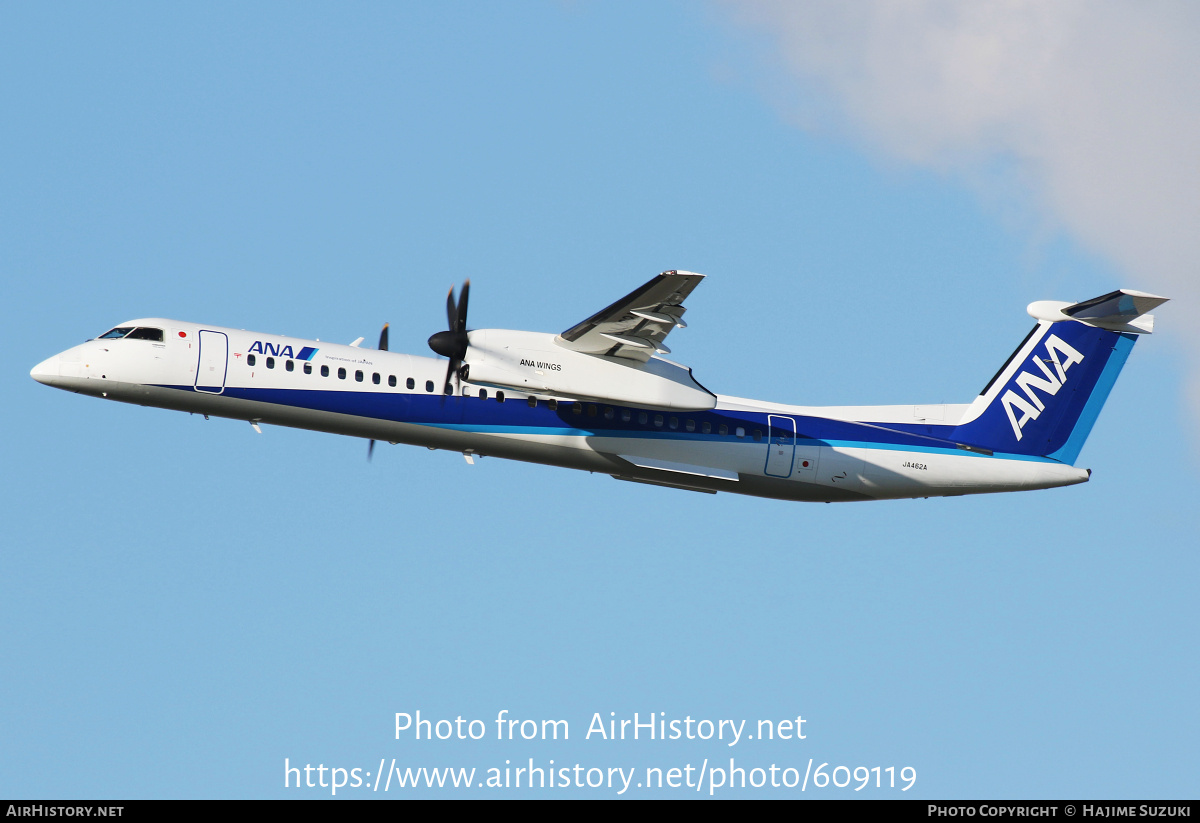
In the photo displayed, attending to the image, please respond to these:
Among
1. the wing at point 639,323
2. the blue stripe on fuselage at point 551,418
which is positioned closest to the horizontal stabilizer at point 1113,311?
the blue stripe on fuselage at point 551,418

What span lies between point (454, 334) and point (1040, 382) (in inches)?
580

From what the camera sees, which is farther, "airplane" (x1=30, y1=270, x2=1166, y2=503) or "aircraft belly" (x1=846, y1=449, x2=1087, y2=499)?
"aircraft belly" (x1=846, y1=449, x2=1087, y2=499)

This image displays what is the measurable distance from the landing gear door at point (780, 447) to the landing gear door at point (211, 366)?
12.1 meters

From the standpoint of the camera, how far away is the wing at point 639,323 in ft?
82.1

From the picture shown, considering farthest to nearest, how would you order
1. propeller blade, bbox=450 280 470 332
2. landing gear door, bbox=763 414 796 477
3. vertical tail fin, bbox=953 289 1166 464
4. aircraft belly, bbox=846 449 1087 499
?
vertical tail fin, bbox=953 289 1166 464 < aircraft belly, bbox=846 449 1087 499 < landing gear door, bbox=763 414 796 477 < propeller blade, bbox=450 280 470 332

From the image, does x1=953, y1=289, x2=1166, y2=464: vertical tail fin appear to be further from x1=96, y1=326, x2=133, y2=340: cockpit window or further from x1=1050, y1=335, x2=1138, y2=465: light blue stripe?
x1=96, y1=326, x2=133, y2=340: cockpit window

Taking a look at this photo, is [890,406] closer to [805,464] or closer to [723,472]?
[805,464]

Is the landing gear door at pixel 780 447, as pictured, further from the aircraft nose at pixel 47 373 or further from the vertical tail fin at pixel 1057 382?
the aircraft nose at pixel 47 373

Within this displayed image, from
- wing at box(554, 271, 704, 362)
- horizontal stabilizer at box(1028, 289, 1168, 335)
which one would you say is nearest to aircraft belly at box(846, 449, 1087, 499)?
horizontal stabilizer at box(1028, 289, 1168, 335)

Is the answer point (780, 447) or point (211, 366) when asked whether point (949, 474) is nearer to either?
point (780, 447)

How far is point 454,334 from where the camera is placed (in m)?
26.5

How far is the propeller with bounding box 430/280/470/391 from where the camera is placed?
86.9 feet

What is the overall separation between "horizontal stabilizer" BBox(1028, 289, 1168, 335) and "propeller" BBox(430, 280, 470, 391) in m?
14.8
